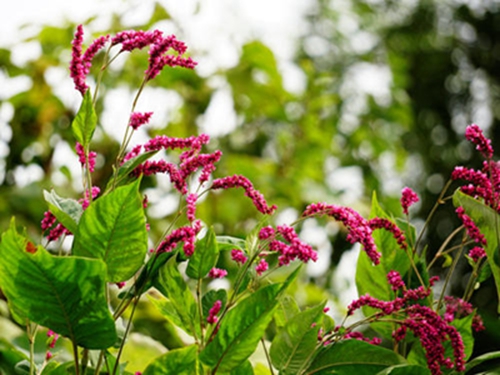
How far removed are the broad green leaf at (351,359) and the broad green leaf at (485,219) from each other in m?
0.10

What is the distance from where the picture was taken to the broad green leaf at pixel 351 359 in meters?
0.56

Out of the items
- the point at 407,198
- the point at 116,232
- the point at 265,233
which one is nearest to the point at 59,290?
the point at 116,232

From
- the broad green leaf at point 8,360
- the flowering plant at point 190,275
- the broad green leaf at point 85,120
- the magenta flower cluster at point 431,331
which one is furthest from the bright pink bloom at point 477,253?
the broad green leaf at point 8,360

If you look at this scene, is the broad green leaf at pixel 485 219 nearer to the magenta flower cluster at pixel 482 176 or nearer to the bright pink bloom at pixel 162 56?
the magenta flower cluster at pixel 482 176

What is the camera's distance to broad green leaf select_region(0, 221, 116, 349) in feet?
1.50

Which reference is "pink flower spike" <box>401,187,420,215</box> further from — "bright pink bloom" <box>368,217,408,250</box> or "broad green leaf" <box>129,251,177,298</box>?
"broad green leaf" <box>129,251,177,298</box>

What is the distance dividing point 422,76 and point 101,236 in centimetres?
539

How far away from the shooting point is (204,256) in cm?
54

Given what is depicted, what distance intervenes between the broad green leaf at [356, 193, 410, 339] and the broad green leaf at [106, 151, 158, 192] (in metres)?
0.23

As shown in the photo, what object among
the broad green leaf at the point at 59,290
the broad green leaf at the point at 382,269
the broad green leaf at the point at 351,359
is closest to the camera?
the broad green leaf at the point at 59,290

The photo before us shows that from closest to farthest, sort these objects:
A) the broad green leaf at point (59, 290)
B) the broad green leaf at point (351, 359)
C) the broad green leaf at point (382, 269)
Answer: the broad green leaf at point (59, 290), the broad green leaf at point (351, 359), the broad green leaf at point (382, 269)

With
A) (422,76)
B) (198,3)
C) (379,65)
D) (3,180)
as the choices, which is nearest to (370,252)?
(3,180)

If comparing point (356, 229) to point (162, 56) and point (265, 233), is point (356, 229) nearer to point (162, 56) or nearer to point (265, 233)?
point (265, 233)

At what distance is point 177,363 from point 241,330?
46mm
